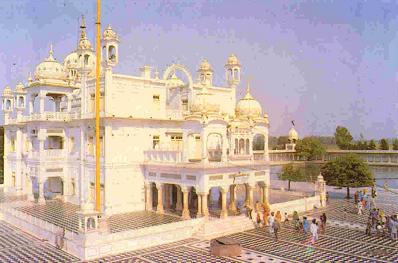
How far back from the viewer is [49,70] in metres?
28.5

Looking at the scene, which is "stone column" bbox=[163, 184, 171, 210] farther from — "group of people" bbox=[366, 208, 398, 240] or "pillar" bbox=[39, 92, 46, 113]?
"group of people" bbox=[366, 208, 398, 240]

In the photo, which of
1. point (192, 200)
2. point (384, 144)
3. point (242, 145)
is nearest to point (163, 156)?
point (192, 200)

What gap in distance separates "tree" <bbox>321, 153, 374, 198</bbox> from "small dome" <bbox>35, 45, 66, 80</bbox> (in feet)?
66.7

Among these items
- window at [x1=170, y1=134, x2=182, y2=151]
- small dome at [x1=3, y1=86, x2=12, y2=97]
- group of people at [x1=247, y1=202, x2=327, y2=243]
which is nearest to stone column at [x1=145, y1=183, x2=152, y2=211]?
window at [x1=170, y1=134, x2=182, y2=151]

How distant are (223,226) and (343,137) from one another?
65.4 metres

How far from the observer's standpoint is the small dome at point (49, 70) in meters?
28.3

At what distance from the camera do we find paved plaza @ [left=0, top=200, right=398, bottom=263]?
51.7 ft

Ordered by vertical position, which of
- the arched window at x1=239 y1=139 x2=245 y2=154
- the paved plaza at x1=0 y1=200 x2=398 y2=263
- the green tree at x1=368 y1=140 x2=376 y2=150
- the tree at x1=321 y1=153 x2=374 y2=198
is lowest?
the paved plaza at x1=0 y1=200 x2=398 y2=263

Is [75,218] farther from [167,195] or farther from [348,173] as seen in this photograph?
[348,173]

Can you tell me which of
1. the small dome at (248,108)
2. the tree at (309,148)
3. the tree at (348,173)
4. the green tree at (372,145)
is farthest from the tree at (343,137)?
the small dome at (248,108)

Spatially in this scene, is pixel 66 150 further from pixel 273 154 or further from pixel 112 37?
pixel 273 154

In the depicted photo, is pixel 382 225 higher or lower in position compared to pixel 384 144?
lower

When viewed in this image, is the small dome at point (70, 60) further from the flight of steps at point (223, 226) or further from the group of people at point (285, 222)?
the group of people at point (285, 222)

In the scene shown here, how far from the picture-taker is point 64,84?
28453mm
